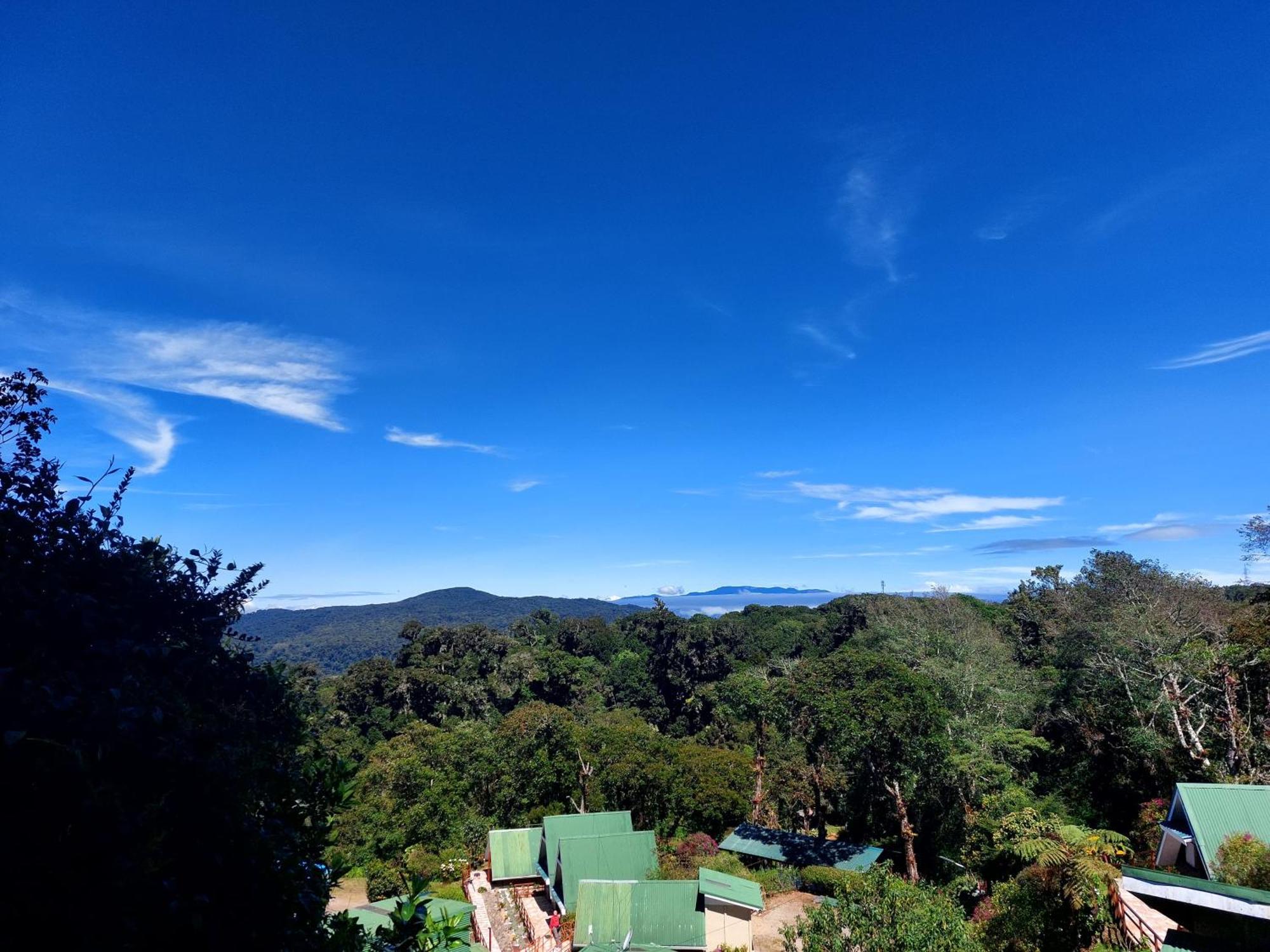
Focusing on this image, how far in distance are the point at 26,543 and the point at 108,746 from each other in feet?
8.33

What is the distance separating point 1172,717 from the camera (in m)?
21.3

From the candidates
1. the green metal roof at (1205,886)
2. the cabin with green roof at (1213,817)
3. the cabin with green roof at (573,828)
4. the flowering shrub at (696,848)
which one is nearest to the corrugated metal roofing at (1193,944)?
the green metal roof at (1205,886)

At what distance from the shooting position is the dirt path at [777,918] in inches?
735

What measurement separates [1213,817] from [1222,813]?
0.24m

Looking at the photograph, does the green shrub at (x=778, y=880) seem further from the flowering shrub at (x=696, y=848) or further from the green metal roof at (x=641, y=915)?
the green metal roof at (x=641, y=915)

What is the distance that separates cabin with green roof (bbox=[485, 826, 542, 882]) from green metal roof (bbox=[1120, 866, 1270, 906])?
22501mm

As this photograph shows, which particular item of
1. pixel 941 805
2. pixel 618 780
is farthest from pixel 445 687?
pixel 941 805

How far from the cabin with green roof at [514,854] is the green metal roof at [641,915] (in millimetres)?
7844

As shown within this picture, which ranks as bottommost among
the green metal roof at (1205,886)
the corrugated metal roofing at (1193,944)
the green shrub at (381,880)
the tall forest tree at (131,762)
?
the green shrub at (381,880)

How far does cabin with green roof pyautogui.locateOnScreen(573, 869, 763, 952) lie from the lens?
1830 centimetres

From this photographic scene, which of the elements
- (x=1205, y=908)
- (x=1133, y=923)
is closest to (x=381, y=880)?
(x=1133, y=923)

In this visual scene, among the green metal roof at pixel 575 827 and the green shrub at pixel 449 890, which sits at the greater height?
the green metal roof at pixel 575 827

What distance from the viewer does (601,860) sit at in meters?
22.6

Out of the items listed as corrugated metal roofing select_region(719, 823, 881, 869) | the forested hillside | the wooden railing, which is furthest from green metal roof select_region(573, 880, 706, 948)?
the wooden railing
